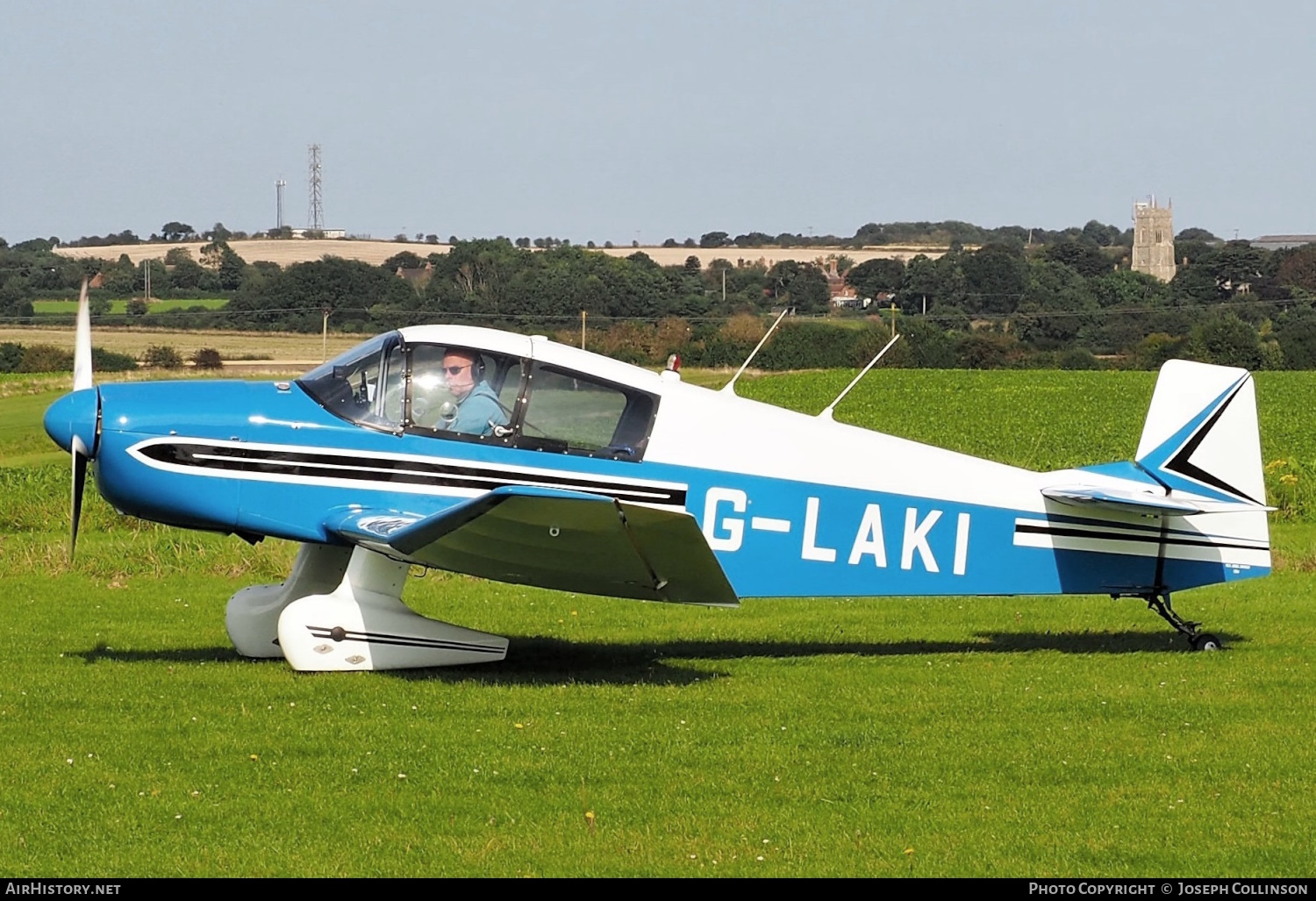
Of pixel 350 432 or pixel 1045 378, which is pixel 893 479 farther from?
Answer: pixel 1045 378

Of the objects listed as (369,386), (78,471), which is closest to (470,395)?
(369,386)

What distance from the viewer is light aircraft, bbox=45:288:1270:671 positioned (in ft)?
30.4

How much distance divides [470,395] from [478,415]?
0.45ft

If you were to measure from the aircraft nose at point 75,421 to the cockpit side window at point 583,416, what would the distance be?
257 cm

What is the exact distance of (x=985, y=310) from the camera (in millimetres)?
79438

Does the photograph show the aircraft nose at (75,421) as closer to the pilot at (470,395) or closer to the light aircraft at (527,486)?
the light aircraft at (527,486)

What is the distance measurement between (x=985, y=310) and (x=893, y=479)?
71.6 meters

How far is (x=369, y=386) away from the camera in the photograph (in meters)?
9.49

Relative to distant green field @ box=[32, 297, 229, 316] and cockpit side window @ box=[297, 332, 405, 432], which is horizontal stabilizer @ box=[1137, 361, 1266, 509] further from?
distant green field @ box=[32, 297, 229, 316]

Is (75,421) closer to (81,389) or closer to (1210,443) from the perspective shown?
(81,389)

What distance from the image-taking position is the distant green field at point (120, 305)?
6494 cm

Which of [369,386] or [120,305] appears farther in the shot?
[120,305]

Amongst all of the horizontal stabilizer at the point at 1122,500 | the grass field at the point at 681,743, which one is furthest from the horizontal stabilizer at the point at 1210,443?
the grass field at the point at 681,743

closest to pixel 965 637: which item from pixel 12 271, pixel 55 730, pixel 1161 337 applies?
pixel 55 730
